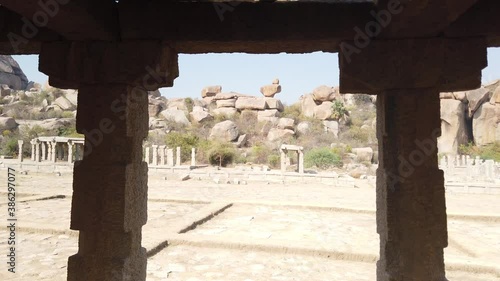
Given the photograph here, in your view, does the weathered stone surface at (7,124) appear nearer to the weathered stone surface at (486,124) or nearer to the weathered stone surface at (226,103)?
the weathered stone surface at (226,103)

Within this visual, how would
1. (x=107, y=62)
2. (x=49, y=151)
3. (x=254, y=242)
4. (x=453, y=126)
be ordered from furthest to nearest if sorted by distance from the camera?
(x=453, y=126) < (x=49, y=151) < (x=254, y=242) < (x=107, y=62)

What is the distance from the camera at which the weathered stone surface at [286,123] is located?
1407 inches

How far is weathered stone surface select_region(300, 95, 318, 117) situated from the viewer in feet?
130

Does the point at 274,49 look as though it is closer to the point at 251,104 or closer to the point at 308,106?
the point at 251,104

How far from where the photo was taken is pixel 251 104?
3972 cm

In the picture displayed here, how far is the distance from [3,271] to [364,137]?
3346 centimetres

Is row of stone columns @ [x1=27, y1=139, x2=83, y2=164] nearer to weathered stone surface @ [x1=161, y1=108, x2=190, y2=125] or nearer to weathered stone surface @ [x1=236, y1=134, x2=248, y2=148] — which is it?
weathered stone surface @ [x1=161, y1=108, x2=190, y2=125]

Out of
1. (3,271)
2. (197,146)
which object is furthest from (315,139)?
(3,271)

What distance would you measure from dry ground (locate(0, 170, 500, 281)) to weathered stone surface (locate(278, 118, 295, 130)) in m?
25.3

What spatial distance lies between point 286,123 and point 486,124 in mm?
18569

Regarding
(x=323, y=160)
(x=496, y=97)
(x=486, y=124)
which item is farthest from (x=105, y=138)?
(x=496, y=97)

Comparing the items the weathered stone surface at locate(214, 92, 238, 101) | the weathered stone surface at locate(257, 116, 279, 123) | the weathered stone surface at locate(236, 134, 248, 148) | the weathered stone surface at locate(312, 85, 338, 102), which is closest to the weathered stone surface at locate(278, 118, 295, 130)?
the weathered stone surface at locate(257, 116, 279, 123)

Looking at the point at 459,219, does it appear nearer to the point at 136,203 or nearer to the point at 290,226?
the point at 290,226

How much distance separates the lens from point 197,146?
96.4 ft
